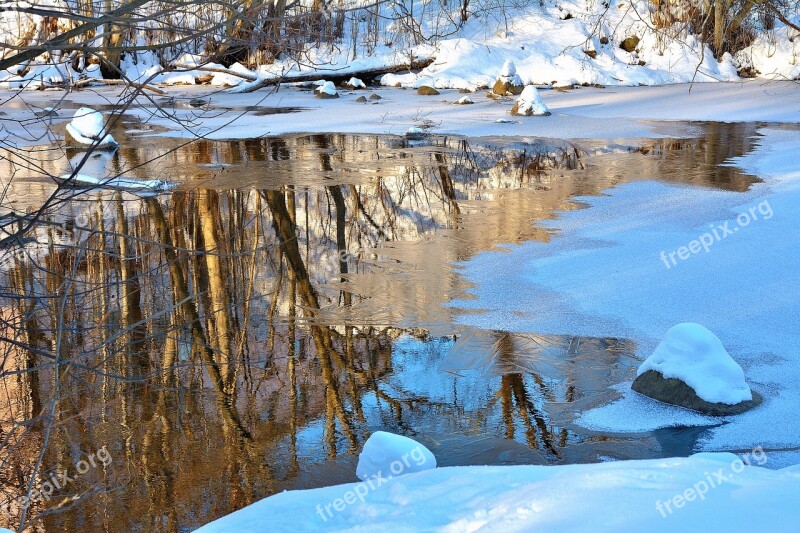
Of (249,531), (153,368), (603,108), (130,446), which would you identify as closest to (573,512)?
(249,531)

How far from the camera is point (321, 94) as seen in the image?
66.1 feet

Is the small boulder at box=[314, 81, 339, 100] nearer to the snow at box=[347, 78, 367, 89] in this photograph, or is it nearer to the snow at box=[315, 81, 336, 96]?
the snow at box=[315, 81, 336, 96]

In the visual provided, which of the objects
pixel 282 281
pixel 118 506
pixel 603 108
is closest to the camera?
pixel 118 506

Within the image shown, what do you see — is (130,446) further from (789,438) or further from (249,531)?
(789,438)

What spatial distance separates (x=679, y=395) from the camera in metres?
4.34

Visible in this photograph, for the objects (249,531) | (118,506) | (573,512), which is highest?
(573,512)

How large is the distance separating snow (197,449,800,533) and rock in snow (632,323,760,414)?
1.20 meters

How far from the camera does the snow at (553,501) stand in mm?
2363

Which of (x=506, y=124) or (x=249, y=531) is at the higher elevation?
(x=506, y=124)

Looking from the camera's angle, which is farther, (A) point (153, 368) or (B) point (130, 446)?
(A) point (153, 368)

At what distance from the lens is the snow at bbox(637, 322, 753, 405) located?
4.25 m

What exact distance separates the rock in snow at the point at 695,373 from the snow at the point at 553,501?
120cm

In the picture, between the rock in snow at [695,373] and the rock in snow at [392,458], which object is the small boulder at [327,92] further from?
the rock in snow at [392,458]

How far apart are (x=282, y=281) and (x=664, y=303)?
2739 mm
